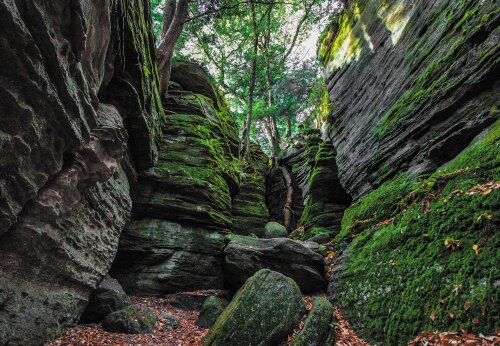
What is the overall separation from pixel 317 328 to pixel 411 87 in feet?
29.5

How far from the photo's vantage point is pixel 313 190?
15.3 m

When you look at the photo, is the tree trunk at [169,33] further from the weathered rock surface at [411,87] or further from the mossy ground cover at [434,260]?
the mossy ground cover at [434,260]

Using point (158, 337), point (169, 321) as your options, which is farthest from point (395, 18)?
point (158, 337)

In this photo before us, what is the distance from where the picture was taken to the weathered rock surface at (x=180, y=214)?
10078mm

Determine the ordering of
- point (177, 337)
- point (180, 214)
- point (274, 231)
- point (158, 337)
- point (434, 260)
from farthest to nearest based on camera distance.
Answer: point (274, 231), point (180, 214), point (177, 337), point (158, 337), point (434, 260)

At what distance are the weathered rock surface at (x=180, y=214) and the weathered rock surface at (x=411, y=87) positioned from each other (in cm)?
636

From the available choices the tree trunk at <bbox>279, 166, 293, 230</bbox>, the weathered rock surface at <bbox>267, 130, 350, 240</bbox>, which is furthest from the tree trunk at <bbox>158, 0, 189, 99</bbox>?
the tree trunk at <bbox>279, 166, 293, 230</bbox>

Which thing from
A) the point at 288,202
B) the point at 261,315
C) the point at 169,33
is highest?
the point at 169,33

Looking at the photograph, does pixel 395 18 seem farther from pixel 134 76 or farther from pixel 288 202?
pixel 134 76

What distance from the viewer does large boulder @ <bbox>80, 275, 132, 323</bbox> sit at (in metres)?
7.05

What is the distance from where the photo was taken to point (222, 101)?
2061 cm

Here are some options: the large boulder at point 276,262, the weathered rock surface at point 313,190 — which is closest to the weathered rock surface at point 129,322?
the large boulder at point 276,262

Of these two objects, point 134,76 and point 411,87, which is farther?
point 411,87

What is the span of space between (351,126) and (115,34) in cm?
1112
